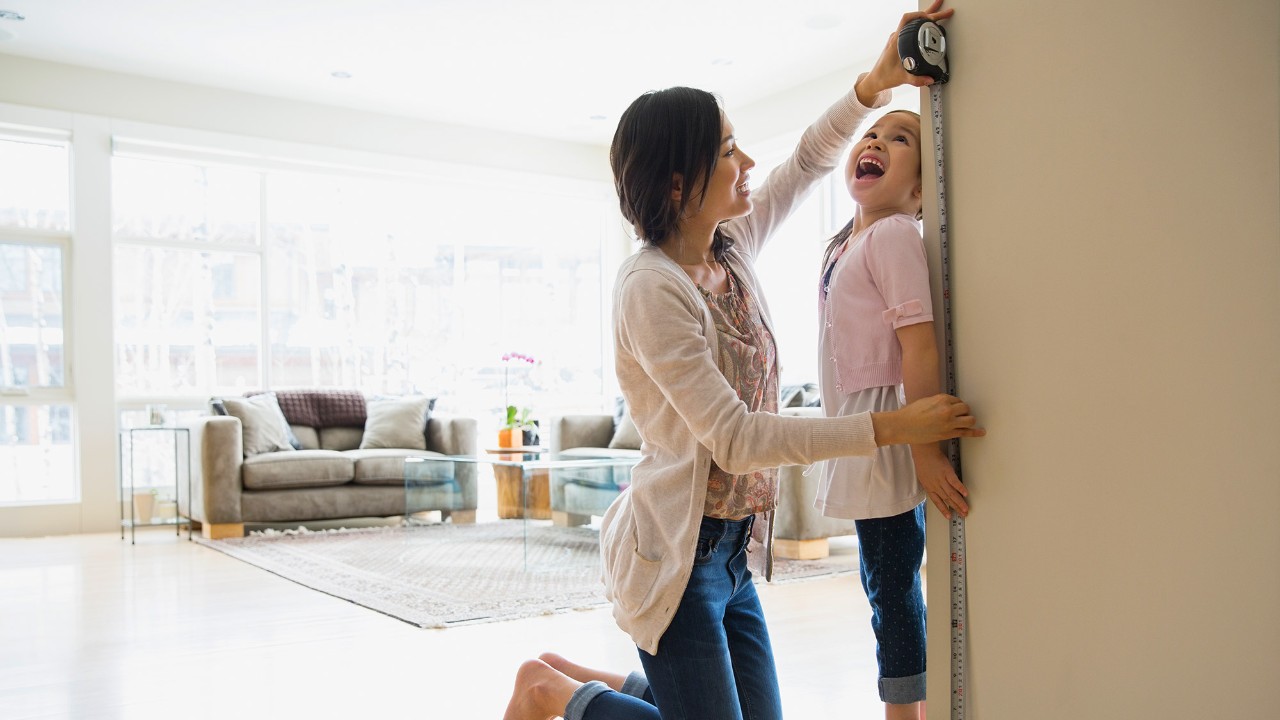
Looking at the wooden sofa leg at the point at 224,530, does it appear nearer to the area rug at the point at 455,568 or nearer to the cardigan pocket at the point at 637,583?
the area rug at the point at 455,568

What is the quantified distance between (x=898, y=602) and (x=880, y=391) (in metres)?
0.31

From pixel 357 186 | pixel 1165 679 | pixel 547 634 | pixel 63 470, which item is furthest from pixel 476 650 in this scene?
pixel 357 186

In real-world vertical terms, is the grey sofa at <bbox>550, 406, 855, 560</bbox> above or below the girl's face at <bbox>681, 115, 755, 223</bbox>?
below

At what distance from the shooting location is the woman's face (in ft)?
4.78

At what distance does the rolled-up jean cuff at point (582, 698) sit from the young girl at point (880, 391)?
46cm

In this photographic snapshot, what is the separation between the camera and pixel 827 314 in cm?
152

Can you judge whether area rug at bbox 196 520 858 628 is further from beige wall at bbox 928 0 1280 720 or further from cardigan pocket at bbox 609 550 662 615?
beige wall at bbox 928 0 1280 720

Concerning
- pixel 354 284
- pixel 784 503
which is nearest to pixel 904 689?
pixel 784 503

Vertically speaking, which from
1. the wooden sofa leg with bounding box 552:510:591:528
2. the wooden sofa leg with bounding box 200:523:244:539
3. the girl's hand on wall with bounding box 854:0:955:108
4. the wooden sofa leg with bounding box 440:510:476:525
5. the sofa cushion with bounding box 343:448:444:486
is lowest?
the wooden sofa leg with bounding box 200:523:244:539

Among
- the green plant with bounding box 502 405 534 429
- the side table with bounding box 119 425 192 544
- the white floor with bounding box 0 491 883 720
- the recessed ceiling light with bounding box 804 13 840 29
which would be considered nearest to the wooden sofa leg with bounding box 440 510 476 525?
the green plant with bounding box 502 405 534 429

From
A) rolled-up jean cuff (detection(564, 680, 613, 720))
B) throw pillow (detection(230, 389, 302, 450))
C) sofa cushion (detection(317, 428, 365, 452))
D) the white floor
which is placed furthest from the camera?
sofa cushion (detection(317, 428, 365, 452))

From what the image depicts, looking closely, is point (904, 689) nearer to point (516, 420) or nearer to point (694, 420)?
point (694, 420)

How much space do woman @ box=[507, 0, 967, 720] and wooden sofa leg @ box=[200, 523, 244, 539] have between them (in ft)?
15.8

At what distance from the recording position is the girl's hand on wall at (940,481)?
115cm
